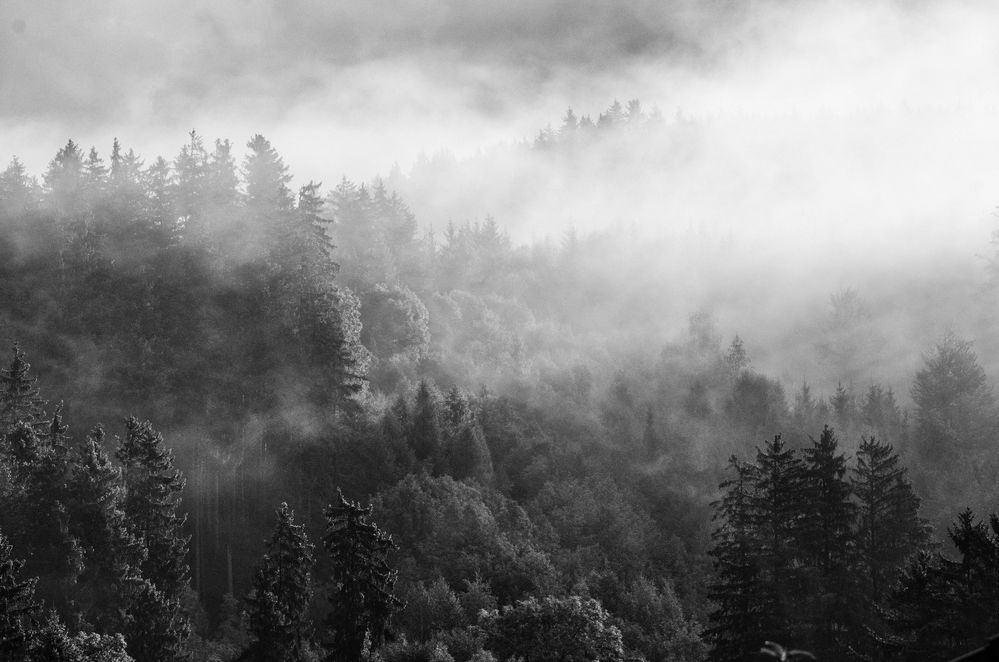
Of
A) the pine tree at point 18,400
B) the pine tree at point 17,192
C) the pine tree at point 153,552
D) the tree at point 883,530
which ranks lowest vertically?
the tree at point 883,530

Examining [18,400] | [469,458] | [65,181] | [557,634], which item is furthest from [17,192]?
[557,634]

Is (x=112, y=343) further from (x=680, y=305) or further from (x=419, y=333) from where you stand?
(x=680, y=305)

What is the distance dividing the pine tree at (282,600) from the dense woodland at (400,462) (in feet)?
0.53

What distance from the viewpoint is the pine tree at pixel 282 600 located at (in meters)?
50.3

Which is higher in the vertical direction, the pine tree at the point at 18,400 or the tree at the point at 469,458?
the pine tree at the point at 18,400

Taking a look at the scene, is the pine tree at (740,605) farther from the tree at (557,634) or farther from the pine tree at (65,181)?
the pine tree at (65,181)

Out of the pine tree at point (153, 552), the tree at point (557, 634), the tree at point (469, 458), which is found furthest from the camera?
the tree at point (469, 458)

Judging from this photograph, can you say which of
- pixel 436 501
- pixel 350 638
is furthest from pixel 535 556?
pixel 350 638

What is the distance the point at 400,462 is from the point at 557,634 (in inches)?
1247

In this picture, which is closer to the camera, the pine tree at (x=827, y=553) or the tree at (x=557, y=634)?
the tree at (x=557, y=634)

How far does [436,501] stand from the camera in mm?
68688

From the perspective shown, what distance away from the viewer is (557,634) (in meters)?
45.1

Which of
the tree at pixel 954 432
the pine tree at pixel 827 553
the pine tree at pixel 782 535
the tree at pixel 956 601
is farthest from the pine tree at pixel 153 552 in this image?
the tree at pixel 954 432

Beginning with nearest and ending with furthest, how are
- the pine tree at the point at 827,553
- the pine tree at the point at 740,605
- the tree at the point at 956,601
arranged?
the tree at the point at 956,601, the pine tree at the point at 740,605, the pine tree at the point at 827,553
